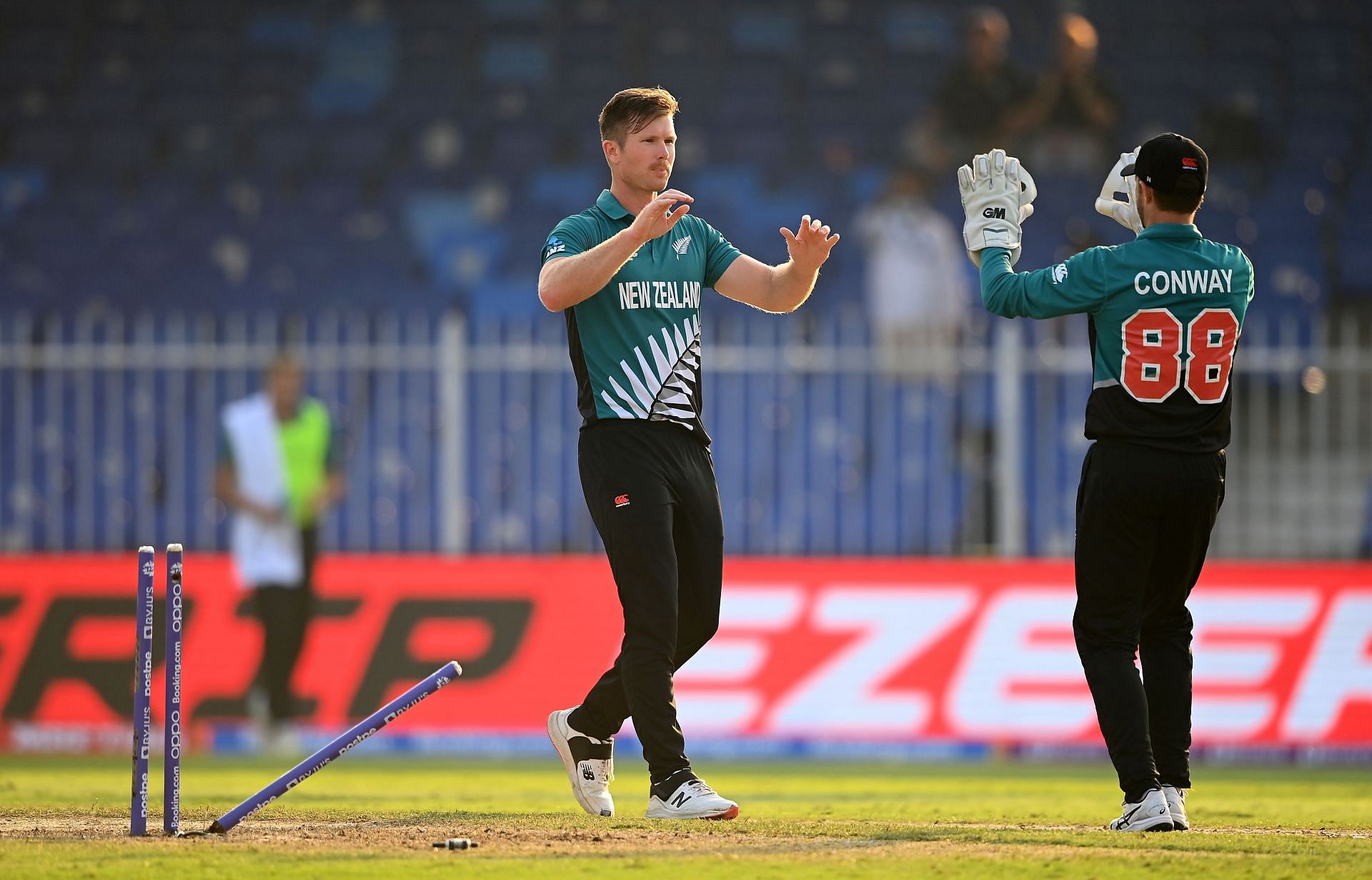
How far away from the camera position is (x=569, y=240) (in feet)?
19.2

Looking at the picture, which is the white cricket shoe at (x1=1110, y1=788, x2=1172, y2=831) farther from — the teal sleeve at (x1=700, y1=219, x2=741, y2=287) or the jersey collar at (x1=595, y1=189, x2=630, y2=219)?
the jersey collar at (x1=595, y1=189, x2=630, y2=219)

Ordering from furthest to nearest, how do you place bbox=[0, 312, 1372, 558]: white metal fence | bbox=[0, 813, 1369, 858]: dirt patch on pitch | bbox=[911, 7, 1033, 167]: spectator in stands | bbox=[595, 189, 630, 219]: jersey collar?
bbox=[911, 7, 1033, 167]: spectator in stands < bbox=[0, 312, 1372, 558]: white metal fence < bbox=[595, 189, 630, 219]: jersey collar < bbox=[0, 813, 1369, 858]: dirt patch on pitch

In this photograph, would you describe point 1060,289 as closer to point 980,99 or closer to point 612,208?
point 612,208

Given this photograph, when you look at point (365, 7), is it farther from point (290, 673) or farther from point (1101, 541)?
point (1101, 541)

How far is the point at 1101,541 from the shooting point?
563cm

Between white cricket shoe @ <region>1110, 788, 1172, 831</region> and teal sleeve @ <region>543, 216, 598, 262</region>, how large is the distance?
2.38 m

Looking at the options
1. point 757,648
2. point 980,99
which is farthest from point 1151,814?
point 980,99

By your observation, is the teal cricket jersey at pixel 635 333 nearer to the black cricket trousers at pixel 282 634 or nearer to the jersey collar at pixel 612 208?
the jersey collar at pixel 612 208

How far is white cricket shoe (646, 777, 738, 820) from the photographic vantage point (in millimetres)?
5746

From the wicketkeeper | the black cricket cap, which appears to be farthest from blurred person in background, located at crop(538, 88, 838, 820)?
the black cricket cap

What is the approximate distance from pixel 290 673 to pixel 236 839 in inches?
213

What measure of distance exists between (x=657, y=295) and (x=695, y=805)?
1.60 meters

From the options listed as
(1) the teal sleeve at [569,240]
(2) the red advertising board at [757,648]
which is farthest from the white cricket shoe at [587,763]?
(2) the red advertising board at [757,648]

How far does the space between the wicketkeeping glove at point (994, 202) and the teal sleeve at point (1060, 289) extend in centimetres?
22
